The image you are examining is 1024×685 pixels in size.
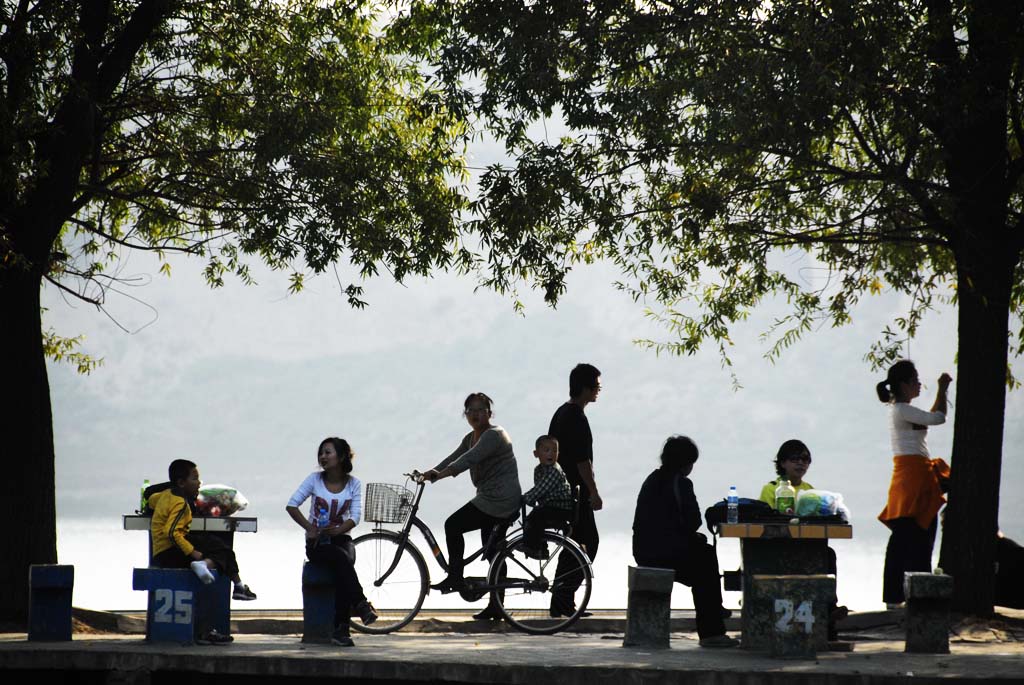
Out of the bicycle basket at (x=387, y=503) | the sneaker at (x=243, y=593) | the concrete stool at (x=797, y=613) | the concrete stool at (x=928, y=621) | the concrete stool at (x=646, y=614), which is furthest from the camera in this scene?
the bicycle basket at (x=387, y=503)

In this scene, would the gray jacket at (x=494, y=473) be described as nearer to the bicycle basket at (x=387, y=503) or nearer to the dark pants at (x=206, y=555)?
the bicycle basket at (x=387, y=503)

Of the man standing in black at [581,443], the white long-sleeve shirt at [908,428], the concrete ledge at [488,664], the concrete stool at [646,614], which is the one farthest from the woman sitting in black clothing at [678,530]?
the white long-sleeve shirt at [908,428]

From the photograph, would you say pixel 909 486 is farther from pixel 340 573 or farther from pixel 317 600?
pixel 317 600

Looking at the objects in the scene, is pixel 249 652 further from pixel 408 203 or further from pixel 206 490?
pixel 408 203

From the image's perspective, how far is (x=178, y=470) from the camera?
9719 millimetres

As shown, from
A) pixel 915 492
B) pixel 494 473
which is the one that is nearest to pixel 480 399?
pixel 494 473

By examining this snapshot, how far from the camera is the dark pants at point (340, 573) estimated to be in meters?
9.66

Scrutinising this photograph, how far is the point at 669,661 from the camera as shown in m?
8.34

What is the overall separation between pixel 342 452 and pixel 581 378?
2.48 m

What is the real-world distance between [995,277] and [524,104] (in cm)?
481

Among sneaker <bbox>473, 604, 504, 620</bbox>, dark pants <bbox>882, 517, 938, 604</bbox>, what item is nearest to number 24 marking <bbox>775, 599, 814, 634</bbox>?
sneaker <bbox>473, 604, 504, 620</bbox>

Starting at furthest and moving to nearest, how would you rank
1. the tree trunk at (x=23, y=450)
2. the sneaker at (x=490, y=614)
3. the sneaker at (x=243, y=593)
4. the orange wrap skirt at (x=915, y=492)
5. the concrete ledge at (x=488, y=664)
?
the tree trunk at (x=23, y=450) → the orange wrap skirt at (x=915, y=492) → the sneaker at (x=490, y=614) → the sneaker at (x=243, y=593) → the concrete ledge at (x=488, y=664)

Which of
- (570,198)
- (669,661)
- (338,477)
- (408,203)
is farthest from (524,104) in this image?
(669,661)

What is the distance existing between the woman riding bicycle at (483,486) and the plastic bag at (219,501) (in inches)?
64.6
